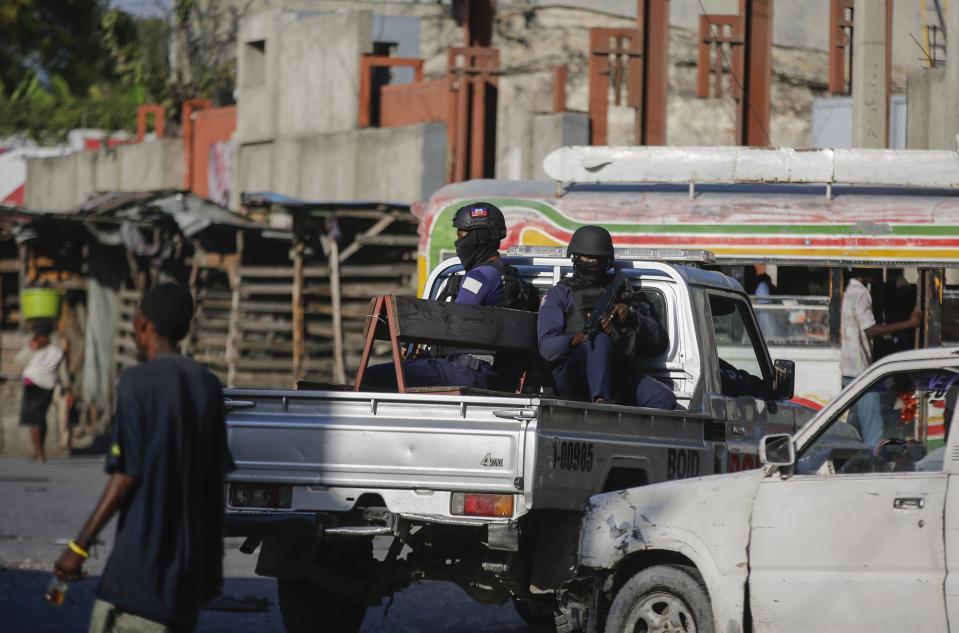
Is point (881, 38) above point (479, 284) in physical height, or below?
above

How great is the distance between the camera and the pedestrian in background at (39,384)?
19.8 m

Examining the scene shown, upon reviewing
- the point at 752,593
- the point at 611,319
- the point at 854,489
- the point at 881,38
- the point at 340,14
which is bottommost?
the point at 752,593

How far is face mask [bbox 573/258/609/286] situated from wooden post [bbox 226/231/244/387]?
46.6 feet

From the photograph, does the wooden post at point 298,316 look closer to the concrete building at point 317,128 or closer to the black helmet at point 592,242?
the concrete building at point 317,128

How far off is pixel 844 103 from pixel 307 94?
9.00 m

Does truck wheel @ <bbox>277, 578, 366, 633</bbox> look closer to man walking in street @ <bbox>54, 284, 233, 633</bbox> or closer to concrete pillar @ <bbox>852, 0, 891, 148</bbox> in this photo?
man walking in street @ <bbox>54, 284, 233, 633</bbox>

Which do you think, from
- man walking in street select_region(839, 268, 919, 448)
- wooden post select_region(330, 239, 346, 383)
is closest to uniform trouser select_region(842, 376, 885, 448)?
man walking in street select_region(839, 268, 919, 448)

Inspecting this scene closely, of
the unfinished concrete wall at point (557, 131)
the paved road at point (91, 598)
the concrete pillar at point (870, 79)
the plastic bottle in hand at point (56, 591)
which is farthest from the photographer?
the unfinished concrete wall at point (557, 131)

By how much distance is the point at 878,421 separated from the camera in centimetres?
688

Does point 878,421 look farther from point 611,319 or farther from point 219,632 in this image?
point 219,632

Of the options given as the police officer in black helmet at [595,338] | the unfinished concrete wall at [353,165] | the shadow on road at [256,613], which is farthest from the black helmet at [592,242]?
the unfinished concrete wall at [353,165]

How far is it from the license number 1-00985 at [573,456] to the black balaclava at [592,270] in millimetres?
1419

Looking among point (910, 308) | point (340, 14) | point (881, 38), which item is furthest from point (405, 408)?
point (340, 14)

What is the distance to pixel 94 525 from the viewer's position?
4.93 meters
